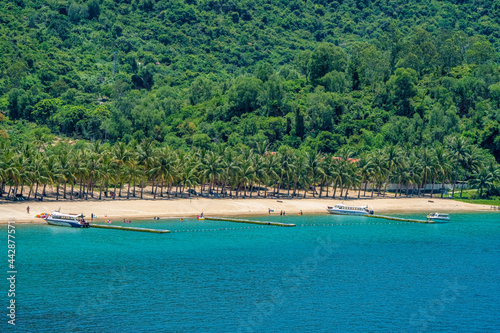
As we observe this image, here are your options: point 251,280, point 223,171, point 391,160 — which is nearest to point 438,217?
point 391,160

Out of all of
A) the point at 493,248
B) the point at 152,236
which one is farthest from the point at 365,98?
the point at 152,236

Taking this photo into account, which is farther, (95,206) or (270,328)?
(95,206)

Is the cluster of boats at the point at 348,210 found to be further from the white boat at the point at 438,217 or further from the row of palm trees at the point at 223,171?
the row of palm trees at the point at 223,171

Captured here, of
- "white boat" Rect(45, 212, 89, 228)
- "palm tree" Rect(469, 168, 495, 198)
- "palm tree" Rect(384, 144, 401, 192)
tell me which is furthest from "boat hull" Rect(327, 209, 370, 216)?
"white boat" Rect(45, 212, 89, 228)

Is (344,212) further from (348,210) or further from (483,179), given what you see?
(483,179)

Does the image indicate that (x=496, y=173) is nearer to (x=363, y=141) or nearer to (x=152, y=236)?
(x=363, y=141)

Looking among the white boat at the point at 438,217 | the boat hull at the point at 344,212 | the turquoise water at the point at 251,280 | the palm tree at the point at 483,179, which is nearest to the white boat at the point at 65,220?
the turquoise water at the point at 251,280
